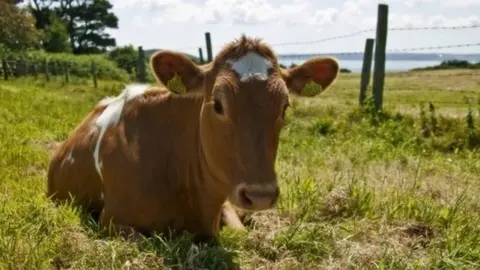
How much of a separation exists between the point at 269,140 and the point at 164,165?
41.8 inches

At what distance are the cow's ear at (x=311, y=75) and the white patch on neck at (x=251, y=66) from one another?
1.78 ft

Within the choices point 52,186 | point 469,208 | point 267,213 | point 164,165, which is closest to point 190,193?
point 164,165

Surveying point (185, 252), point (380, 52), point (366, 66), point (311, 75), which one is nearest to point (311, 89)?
point (311, 75)

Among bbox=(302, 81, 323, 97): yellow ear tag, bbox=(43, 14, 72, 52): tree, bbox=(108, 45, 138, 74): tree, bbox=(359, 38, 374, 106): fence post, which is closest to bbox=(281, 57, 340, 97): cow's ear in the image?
bbox=(302, 81, 323, 97): yellow ear tag

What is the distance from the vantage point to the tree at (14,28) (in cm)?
3866

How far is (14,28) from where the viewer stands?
128 ft

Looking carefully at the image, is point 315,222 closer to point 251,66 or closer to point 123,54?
point 251,66

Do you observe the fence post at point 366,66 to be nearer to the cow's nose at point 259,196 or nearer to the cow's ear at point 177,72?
the cow's ear at point 177,72

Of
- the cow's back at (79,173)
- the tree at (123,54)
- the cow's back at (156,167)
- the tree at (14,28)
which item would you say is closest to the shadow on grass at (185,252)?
the cow's back at (156,167)

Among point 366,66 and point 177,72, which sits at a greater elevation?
point 177,72

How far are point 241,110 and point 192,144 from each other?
0.93 meters

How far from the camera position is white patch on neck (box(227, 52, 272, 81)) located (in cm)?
360

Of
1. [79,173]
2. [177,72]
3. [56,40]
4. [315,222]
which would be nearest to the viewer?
[177,72]

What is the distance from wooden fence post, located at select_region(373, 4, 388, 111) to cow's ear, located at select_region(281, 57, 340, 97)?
20.2 feet
